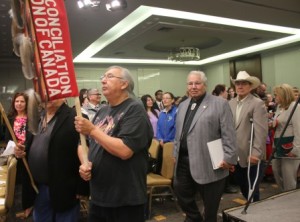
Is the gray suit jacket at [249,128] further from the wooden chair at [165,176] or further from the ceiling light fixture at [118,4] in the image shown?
the ceiling light fixture at [118,4]

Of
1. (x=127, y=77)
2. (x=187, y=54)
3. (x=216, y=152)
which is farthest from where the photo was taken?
(x=187, y=54)

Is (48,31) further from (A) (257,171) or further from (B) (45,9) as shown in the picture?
(A) (257,171)

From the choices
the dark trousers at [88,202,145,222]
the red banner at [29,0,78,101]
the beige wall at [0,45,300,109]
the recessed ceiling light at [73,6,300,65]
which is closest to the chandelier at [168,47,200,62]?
the recessed ceiling light at [73,6,300,65]

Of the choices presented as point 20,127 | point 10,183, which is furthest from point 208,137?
point 20,127

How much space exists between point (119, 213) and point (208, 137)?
0.97 meters

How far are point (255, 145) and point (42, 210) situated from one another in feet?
5.85

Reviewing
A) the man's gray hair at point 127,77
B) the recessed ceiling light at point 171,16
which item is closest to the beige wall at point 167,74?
the recessed ceiling light at point 171,16

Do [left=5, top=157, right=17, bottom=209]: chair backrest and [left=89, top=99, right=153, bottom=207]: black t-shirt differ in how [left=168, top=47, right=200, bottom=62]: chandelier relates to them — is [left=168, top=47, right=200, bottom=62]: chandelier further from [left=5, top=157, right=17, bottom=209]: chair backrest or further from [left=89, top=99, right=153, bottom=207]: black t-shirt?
[left=89, top=99, right=153, bottom=207]: black t-shirt

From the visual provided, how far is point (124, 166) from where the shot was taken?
1542 millimetres

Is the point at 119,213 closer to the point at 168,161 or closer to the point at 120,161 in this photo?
the point at 120,161

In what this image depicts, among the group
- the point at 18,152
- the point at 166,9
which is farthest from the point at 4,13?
the point at 18,152

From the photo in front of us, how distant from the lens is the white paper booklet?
2.20m

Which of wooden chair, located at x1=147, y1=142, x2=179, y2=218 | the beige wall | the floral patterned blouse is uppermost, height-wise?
the beige wall

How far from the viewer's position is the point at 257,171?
2514 millimetres
